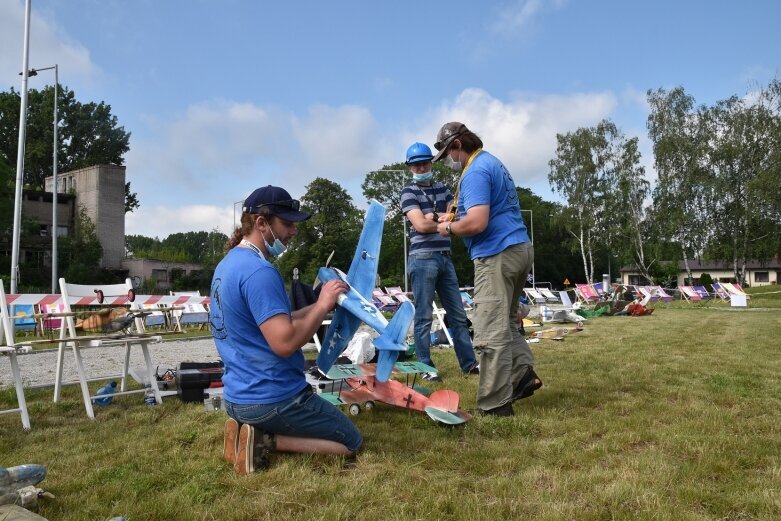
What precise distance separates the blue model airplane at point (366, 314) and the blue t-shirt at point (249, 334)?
47cm

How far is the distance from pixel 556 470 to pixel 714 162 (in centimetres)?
4014

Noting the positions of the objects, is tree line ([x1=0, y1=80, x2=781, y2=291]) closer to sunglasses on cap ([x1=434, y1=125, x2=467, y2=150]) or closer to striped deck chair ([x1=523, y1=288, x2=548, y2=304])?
striped deck chair ([x1=523, y1=288, x2=548, y2=304])

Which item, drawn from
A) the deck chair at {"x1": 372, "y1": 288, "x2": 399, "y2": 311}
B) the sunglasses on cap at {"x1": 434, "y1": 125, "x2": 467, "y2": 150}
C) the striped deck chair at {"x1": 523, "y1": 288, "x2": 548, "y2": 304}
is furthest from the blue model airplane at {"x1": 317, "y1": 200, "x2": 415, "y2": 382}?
the striped deck chair at {"x1": 523, "y1": 288, "x2": 548, "y2": 304}

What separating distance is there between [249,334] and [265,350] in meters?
0.12

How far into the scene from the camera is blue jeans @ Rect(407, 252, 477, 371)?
5777 mm

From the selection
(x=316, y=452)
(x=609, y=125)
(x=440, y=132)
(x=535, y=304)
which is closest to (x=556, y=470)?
(x=316, y=452)

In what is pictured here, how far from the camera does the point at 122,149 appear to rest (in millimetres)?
63188

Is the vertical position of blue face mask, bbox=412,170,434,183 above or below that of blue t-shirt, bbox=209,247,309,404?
above

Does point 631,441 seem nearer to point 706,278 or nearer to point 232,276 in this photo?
point 232,276

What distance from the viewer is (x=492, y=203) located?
14.0 ft

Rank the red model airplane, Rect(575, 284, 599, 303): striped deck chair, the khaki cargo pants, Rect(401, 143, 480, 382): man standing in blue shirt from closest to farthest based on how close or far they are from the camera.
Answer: the red model airplane, the khaki cargo pants, Rect(401, 143, 480, 382): man standing in blue shirt, Rect(575, 284, 599, 303): striped deck chair

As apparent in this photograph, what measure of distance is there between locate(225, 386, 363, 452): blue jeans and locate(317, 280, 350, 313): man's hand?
1.55 ft

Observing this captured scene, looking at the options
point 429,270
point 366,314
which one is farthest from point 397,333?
point 429,270

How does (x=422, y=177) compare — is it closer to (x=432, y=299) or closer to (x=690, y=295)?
(x=432, y=299)
